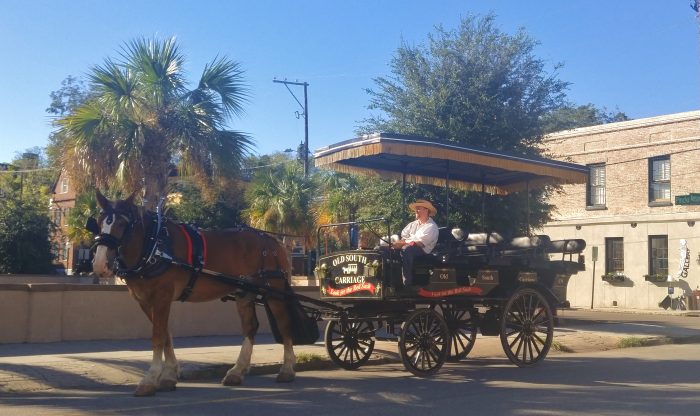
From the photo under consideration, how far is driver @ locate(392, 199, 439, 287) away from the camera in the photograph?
33.6 ft

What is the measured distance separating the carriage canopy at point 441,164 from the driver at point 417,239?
2.56 ft

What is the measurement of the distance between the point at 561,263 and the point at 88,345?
25.0 feet

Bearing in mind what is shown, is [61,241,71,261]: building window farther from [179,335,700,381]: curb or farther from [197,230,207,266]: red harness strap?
[197,230,207,266]: red harness strap

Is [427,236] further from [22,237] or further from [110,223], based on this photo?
[22,237]

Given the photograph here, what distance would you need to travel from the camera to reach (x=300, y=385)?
9758mm

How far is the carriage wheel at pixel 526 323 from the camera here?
443 inches

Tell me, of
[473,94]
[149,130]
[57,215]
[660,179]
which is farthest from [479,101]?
[57,215]

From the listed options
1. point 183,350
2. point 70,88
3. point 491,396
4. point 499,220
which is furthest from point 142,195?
point 70,88

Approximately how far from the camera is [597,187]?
114ft

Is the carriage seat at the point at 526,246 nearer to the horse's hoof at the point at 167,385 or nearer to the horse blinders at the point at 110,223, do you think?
the horse's hoof at the point at 167,385

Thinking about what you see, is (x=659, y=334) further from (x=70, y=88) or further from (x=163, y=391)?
(x=70, y=88)

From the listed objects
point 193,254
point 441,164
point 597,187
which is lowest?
point 193,254

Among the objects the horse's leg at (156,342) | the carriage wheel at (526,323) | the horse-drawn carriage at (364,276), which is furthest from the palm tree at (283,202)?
the horse's leg at (156,342)

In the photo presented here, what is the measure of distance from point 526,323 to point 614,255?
24.4 metres
